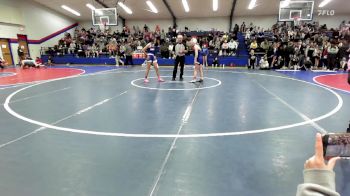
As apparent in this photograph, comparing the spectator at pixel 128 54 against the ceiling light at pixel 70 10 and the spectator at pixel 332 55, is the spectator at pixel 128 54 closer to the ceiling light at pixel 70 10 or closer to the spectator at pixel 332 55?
the ceiling light at pixel 70 10

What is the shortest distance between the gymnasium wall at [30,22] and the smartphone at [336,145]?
2549 centimetres

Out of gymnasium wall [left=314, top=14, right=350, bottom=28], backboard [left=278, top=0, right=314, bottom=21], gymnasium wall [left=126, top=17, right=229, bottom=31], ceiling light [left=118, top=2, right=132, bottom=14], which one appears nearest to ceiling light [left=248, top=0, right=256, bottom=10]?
gymnasium wall [left=126, top=17, right=229, bottom=31]

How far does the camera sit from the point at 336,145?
38.4 inches

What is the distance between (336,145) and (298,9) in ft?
61.3

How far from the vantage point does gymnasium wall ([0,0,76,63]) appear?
2094 centimetres

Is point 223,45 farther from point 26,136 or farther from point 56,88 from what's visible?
point 26,136

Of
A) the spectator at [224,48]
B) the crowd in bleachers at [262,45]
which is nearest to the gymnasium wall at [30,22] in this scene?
the crowd in bleachers at [262,45]

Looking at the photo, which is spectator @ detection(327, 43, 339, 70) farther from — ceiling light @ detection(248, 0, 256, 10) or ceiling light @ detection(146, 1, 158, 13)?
ceiling light @ detection(146, 1, 158, 13)

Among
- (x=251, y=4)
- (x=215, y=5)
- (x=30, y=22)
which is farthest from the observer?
(x=30, y=22)

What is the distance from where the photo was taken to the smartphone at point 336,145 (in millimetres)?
963

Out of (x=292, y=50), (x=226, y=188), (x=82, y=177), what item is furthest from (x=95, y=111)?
(x=292, y=50)

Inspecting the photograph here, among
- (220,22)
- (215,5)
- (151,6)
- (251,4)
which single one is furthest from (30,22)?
(251,4)

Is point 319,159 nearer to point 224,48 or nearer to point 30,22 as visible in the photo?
point 224,48

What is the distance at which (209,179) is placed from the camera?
277cm
